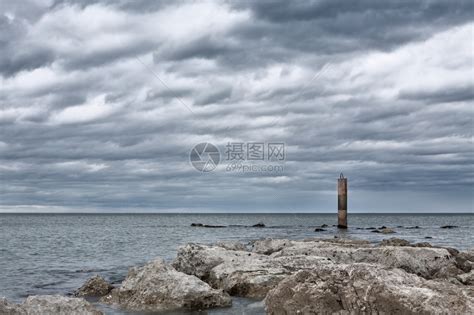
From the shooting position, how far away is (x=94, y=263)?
28906mm

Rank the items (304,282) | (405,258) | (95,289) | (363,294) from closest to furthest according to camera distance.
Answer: (363,294) → (304,282) → (95,289) → (405,258)

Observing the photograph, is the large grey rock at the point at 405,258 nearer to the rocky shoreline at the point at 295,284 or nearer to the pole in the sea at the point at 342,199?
the rocky shoreline at the point at 295,284

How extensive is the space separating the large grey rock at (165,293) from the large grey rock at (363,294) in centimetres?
335

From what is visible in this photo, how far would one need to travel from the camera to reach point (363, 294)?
9.64m

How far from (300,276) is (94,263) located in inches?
809

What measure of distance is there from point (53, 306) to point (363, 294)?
618 cm

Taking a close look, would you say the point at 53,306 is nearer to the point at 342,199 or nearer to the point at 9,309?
the point at 9,309

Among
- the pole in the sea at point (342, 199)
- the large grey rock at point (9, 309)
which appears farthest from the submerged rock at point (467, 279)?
the pole in the sea at point (342, 199)

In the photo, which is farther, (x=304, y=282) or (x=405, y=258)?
(x=405, y=258)

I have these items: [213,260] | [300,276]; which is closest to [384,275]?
[300,276]

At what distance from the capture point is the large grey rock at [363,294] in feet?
30.3

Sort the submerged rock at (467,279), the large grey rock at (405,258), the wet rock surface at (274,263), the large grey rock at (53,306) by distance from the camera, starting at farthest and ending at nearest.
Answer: the large grey rock at (405,258) < the wet rock surface at (274,263) < the submerged rock at (467,279) < the large grey rock at (53,306)

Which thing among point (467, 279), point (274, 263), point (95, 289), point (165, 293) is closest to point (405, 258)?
point (467, 279)

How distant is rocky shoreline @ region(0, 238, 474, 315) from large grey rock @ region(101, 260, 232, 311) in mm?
25
